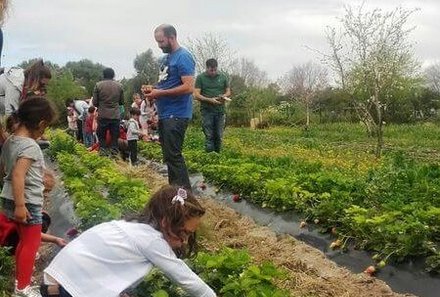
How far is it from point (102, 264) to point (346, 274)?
2342 millimetres

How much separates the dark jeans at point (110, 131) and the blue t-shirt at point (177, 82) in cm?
451

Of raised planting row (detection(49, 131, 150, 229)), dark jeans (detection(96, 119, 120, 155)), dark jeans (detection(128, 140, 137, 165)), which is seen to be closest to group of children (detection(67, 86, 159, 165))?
dark jeans (detection(128, 140, 137, 165))

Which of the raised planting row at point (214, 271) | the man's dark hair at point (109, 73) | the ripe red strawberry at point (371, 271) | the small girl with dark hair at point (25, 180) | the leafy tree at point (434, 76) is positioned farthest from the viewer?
the leafy tree at point (434, 76)

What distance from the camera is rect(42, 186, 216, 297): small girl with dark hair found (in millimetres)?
2906

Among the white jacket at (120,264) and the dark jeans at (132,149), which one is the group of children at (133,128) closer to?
the dark jeans at (132,149)

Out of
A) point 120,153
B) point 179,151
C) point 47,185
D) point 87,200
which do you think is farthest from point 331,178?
point 120,153

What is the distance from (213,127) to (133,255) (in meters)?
7.09

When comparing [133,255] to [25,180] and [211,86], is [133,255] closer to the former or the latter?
[25,180]

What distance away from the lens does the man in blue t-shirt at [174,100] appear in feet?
20.6

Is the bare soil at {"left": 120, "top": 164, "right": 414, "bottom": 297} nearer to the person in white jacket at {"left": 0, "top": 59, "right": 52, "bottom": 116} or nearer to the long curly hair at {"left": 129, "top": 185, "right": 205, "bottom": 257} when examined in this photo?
the long curly hair at {"left": 129, "top": 185, "right": 205, "bottom": 257}

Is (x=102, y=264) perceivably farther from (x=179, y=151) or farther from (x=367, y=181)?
(x=367, y=181)

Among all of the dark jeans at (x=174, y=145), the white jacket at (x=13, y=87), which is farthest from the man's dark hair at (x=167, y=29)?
the white jacket at (x=13, y=87)

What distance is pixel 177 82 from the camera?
21.2ft

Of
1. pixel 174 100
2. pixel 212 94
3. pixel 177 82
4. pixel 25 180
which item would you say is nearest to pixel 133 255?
pixel 25 180
